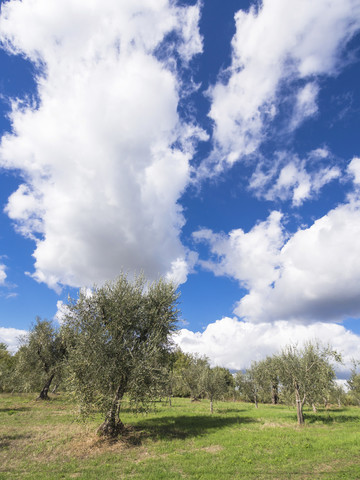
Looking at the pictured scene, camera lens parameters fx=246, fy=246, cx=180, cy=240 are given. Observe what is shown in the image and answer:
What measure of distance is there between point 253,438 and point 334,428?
13.0m

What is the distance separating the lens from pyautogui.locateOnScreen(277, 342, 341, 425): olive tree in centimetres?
3062

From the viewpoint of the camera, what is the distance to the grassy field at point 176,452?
13805mm

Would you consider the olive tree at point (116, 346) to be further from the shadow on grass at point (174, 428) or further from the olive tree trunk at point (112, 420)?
the shadow on grass at point (174, 428)

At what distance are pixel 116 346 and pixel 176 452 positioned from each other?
8.52 m

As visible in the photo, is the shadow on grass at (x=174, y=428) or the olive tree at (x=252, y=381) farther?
the olive tree at (x=252, y=381)

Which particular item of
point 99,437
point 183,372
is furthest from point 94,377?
point 183,372

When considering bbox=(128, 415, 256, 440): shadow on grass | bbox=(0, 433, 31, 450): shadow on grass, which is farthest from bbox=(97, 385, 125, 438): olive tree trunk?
bbox=(0, 433, 31, 450): shadow on grass

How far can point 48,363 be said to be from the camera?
43.2 metres

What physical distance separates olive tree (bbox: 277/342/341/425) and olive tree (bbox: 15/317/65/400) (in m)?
35.9

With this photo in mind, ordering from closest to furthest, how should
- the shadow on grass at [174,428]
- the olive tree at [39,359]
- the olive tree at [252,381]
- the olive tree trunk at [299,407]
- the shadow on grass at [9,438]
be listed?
the shadow on grass at [9,438]
the shadow on grass at [174,428]
the olive tree trunk at [299,407]
the olive tree at [39,359]
the olive tree at [252,381]

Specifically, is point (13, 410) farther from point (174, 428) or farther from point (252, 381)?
point (252, 381)

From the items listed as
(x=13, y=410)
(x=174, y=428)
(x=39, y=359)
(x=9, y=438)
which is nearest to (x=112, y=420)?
(x=174, y=428)

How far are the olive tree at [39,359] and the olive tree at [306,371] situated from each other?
3592 centimetres

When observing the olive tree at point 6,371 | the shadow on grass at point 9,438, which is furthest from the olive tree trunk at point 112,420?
the olive tree at point 6,371
